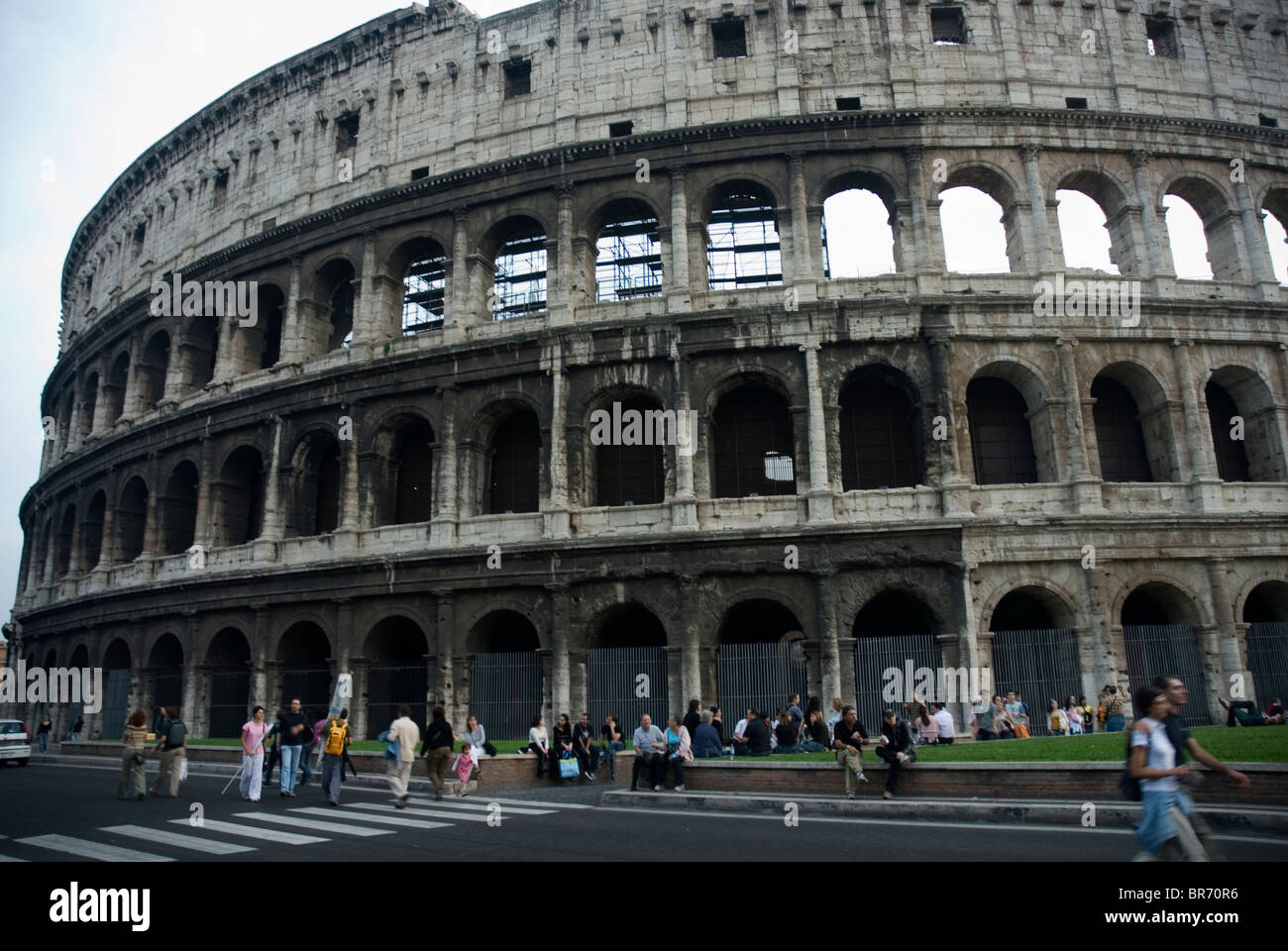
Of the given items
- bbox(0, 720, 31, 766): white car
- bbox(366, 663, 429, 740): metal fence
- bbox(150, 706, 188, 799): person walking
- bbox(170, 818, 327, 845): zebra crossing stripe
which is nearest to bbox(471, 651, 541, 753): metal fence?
bbox(366, 663, 429, 740): metal fence

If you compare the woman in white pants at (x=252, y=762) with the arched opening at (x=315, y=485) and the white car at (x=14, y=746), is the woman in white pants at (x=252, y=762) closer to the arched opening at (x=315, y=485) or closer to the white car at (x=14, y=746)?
the arched opening at (x=315, y=485)

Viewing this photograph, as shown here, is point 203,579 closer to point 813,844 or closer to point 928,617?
point 928,617

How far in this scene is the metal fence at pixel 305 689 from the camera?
22781 millimetres

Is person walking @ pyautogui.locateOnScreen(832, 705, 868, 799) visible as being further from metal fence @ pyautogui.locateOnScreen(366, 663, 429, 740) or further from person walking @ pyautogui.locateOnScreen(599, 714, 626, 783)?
metal fence @ pyautogui.locateOnScreen(366, 663, 429, 740)

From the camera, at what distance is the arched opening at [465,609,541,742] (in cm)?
1983

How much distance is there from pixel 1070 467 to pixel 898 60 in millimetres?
10616

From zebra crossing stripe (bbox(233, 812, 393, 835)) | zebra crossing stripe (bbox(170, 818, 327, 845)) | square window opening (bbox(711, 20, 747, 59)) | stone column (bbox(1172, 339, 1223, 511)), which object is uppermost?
square window opening (bbox(711, 20, 747, 59))

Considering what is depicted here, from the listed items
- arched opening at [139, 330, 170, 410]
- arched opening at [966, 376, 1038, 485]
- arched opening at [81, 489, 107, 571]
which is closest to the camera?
arched opening at [966, 376, 1038, 485]

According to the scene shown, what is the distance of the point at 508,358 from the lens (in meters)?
21.3

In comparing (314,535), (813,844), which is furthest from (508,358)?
(813,844)

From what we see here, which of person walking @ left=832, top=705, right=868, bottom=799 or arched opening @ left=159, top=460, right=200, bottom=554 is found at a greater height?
arched opening @ left=159, top=460, right=200, bottom=554

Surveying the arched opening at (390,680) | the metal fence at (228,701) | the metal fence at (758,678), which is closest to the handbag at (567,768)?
the metal fence at (758,678)

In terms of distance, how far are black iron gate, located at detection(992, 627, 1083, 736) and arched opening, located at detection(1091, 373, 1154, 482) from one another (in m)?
4.41

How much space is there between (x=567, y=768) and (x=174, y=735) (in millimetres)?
6090
